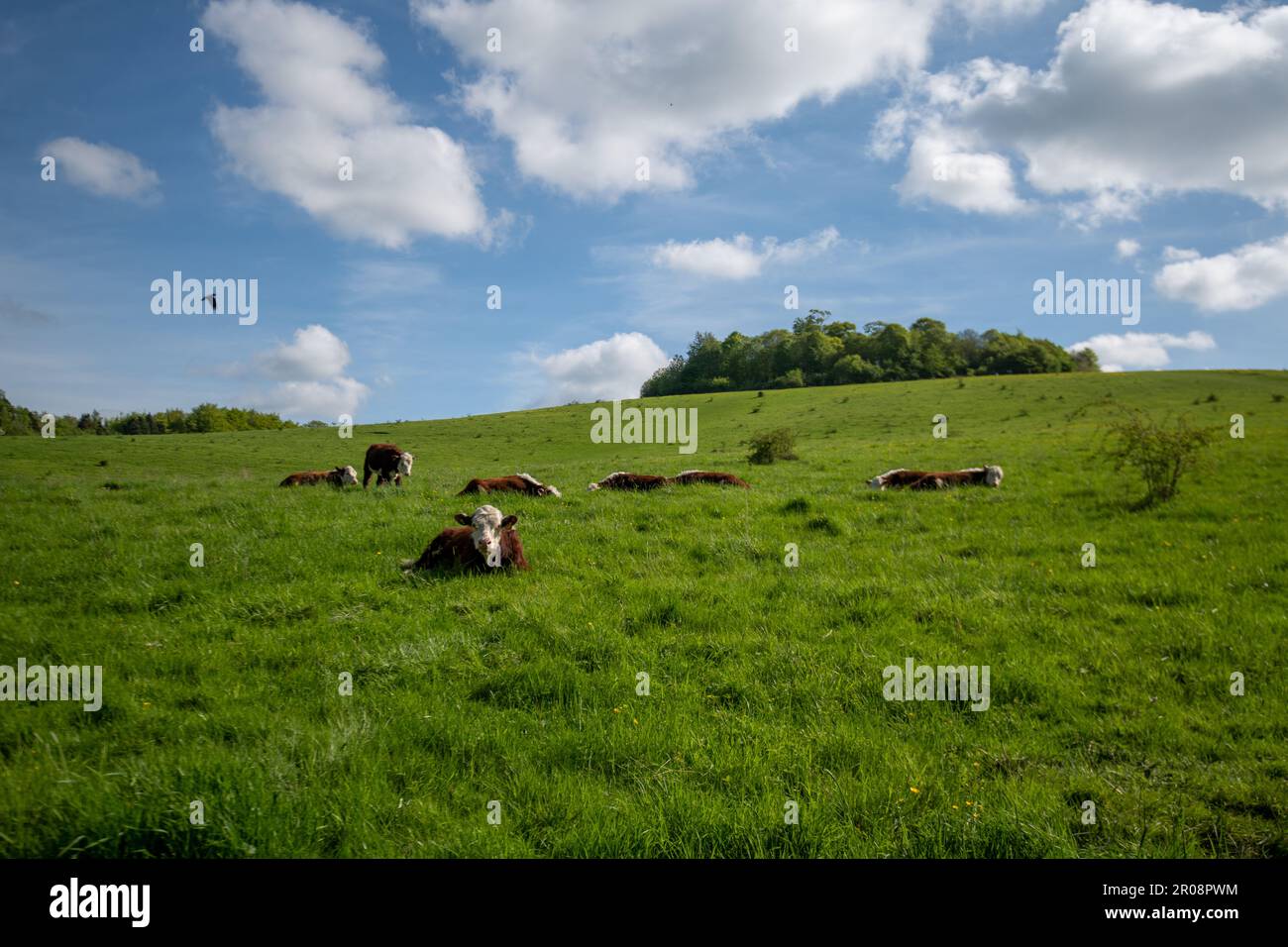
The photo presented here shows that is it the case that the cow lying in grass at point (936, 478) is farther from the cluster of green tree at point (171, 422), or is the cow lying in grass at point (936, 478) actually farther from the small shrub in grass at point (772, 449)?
the cluster of green tree at point (171, 422)

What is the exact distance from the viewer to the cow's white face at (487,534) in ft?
27.5

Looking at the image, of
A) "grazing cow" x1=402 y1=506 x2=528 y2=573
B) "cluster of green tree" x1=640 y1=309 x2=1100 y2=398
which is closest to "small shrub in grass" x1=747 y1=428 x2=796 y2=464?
"grazing cow" x1=402 y1=506 x2=528 y2=573

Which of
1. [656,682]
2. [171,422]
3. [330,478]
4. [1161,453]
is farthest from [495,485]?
[171,422]

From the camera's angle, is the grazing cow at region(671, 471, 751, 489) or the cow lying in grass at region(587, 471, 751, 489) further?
the grazing cow at region(671, 471, 751, 489)

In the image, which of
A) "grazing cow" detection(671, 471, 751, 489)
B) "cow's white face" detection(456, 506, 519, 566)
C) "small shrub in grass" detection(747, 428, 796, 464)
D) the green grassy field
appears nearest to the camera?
the green grassy field

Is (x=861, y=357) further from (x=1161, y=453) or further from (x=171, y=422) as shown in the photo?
(x=171, y=422)

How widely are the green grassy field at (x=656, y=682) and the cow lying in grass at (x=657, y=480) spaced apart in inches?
107

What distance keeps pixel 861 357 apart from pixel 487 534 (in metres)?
83.1

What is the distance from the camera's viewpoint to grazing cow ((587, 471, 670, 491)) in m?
Result: 15.2

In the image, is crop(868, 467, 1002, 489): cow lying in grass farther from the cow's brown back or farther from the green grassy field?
the cow's brown back

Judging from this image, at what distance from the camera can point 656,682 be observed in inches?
215

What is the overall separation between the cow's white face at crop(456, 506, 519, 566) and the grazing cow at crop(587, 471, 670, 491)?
21.3 ft
